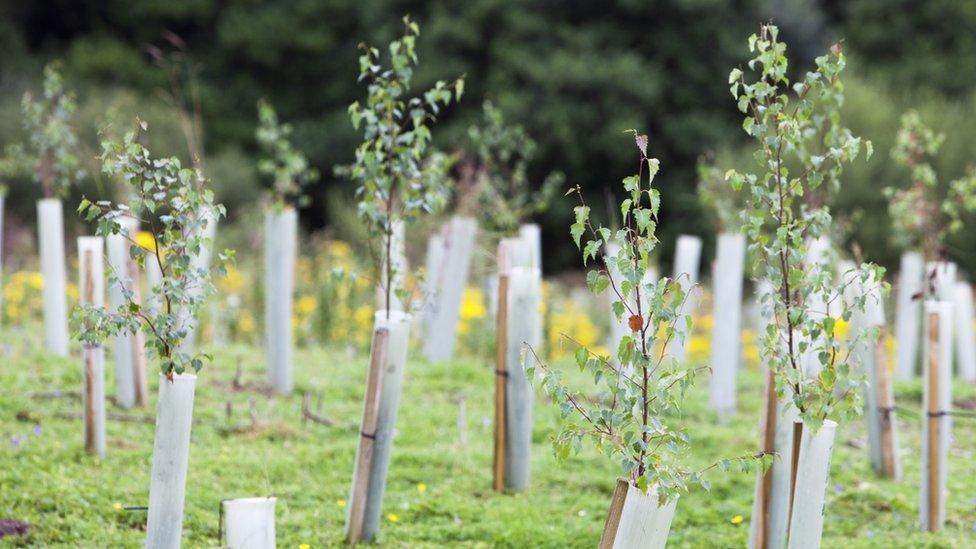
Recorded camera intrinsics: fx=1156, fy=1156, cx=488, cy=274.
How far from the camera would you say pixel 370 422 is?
445 centimetres

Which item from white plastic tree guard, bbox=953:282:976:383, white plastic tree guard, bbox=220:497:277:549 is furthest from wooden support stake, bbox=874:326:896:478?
white plastic tree guard, bbox=953:282:976:383

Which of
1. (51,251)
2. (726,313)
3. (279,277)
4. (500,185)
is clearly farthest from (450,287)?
(51,251)

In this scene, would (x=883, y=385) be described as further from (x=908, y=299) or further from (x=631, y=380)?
(x=908, y=299)

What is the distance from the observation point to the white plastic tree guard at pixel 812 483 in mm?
3773

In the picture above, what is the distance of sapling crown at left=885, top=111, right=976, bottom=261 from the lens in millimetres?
6441

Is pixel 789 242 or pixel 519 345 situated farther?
pixel 519 345

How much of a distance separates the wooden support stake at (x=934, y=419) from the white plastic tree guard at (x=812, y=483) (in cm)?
144

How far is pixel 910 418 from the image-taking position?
24.8 feet

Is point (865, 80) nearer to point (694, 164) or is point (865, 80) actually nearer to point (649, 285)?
point (694, 164)

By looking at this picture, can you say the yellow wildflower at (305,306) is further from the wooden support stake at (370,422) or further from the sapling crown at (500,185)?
the wooden support stake at (370,422)

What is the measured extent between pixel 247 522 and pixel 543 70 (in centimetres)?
1708

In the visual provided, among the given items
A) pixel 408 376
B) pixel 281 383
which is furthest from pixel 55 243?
pixel 408 376

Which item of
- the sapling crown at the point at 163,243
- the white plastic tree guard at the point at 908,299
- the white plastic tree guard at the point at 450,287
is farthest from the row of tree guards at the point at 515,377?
the white plastic tree guard at the point at 908,299

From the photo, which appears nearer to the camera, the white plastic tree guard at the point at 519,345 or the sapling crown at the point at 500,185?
the white plastic tree guard at the point at 519,345
